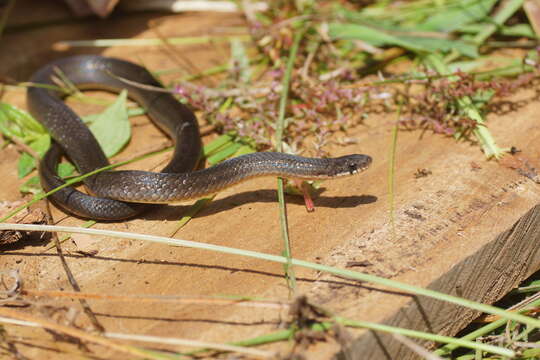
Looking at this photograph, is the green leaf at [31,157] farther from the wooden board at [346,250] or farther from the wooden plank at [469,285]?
the wooden plank at [469,285]

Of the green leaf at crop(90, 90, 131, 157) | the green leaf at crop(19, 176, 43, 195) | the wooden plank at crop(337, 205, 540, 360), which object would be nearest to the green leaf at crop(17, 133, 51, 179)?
the green leaf at crop(19, 176, 43, 195)

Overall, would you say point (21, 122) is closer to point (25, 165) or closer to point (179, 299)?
point (25, 165)

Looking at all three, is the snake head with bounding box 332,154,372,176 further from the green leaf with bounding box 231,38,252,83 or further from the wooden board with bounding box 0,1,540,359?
the green leaf with bounding box 231,38,252,83

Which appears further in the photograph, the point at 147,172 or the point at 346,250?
the point at 147,172

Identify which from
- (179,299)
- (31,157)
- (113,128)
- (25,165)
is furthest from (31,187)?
(179,299)

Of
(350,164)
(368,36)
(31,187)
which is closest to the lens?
(350,164)

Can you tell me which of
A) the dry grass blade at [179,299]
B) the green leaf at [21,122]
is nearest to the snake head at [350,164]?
the dry grass blade at [179,299]
